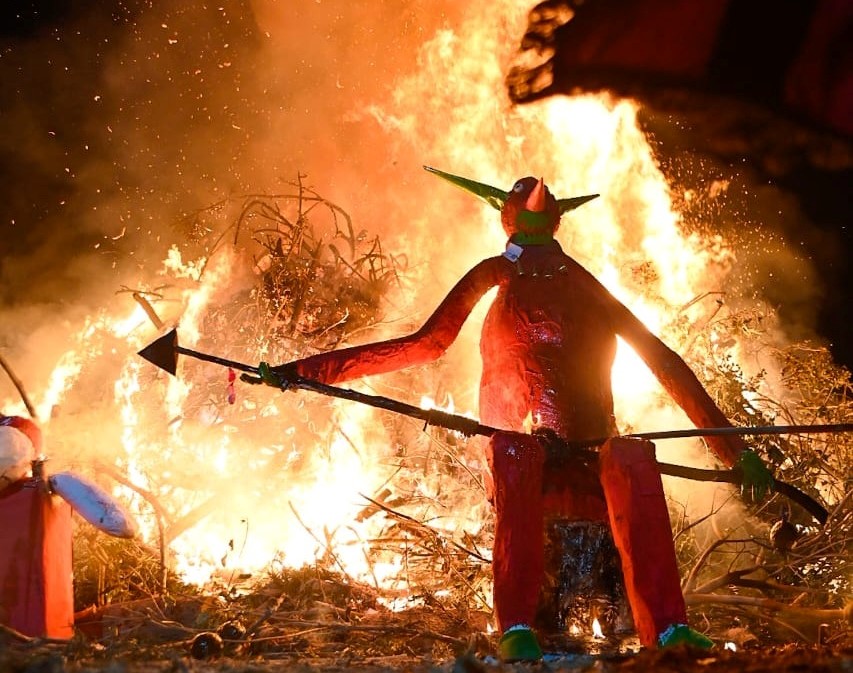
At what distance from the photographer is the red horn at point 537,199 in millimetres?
4531

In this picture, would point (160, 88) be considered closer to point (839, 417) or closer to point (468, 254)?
point (468, 254)

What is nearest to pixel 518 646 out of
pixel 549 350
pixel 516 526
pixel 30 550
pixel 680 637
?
pixel 516 526

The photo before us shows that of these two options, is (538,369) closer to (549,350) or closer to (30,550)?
(549,350)

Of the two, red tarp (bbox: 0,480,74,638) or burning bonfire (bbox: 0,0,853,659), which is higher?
burning bonfire (bbox: 0,0,853,659)

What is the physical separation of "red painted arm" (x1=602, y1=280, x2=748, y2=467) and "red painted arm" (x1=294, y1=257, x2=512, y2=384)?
0.81 meters

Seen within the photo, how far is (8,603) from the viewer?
11.6ft

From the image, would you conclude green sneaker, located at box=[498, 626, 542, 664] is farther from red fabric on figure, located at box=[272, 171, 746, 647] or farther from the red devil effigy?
red fabric on figure, located at box=[272, 171, 746, 647]

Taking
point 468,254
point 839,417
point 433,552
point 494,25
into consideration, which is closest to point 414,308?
point 468,254

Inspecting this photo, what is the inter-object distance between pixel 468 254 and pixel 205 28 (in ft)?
14.1

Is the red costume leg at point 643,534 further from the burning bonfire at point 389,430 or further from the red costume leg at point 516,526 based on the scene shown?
the burning bonfire at point 389,430

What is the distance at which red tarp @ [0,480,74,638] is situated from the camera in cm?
354

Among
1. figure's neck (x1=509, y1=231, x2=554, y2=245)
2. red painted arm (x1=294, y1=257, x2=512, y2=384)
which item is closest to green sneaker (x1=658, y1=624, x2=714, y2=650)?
red painted arm (x1=294, y1=257, x2=512, y2=384)

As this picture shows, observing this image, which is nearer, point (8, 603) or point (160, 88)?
point (8, 603)

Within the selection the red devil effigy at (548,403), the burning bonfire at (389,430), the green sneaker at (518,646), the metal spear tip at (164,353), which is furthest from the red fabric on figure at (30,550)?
the green sneaker at (518,646)
